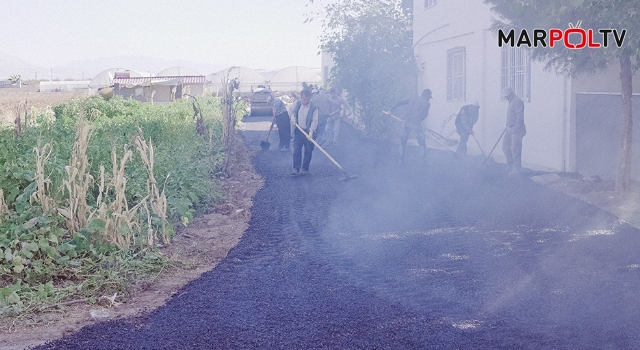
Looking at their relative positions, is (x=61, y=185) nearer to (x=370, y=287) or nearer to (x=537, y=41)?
(x=370, y=287)

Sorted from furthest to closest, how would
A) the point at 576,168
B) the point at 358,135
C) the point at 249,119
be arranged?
the point at 249,119, the point at 358,135, the point at 576,168

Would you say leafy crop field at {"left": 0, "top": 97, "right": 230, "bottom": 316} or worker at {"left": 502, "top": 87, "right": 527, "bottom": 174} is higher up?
worker at {"left": 502, "top": 87, "right": 527, "bottom": 174}

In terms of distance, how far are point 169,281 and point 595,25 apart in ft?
21.9

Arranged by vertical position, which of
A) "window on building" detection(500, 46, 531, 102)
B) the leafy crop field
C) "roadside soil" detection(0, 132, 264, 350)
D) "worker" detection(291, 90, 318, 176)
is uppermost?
"window on building" detection(500, 46, 531, 102)

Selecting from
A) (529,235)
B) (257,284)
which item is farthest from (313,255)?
(529,235)

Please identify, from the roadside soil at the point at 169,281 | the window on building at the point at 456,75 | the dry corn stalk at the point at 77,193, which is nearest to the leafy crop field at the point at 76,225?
the dry corn stalk at the point at 77,193

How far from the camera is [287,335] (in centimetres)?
504

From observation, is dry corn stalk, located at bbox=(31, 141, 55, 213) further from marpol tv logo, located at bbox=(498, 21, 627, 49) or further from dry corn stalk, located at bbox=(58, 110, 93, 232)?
marpol tv logo, located at bbox=(498, 21, 627, 49)

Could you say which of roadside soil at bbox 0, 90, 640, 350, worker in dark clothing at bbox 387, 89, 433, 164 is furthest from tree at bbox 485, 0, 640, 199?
worker in dark clothing at bbox 387, 89, 433, 164

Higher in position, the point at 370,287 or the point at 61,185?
the point at 61,185

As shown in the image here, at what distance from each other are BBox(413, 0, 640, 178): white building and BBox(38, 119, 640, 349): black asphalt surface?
2.59 metres

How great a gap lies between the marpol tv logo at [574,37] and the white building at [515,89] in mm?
1159

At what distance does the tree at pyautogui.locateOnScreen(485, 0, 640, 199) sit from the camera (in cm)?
916

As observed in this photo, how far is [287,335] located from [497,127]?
1250 cm
